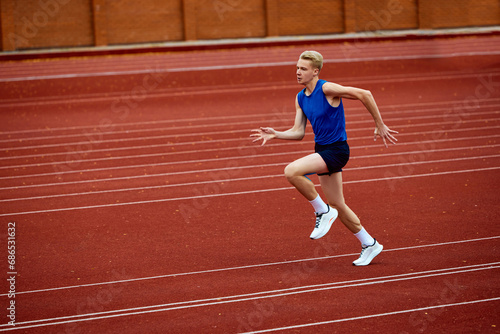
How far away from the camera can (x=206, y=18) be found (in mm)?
33281

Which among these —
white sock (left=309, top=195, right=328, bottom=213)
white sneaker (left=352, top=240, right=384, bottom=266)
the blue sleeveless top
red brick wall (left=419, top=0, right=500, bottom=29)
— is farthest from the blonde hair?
red brick wall (left=419, top=0, right=500, bottom=29)

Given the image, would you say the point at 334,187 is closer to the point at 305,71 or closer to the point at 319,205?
the point at 319,205

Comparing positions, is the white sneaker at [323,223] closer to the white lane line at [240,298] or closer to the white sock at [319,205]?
the white sock at [319,205]

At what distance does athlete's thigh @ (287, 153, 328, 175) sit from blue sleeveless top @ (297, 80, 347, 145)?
0.70 feet

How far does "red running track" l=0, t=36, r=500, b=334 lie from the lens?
495 centimetres

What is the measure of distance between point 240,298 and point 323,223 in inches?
44.0

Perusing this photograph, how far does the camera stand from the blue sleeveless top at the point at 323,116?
18.2 ft

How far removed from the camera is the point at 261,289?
5.38 meters

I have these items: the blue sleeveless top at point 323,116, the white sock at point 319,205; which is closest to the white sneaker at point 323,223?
the white sock at point 319,205

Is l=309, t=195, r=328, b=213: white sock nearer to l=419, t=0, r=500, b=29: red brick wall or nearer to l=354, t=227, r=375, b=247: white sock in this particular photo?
l=354, t=227, r=375, b=247: white sock

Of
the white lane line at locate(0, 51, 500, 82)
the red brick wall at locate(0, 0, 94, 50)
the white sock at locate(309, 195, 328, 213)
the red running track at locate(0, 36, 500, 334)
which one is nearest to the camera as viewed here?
the red running track at locate(0, 36, 500, 334)

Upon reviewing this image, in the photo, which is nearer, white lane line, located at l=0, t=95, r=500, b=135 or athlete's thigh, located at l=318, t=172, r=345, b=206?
athlete's thigh, located at l=318, t=172, r=345, b=206

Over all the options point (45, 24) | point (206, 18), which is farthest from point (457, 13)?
point (45, 24)

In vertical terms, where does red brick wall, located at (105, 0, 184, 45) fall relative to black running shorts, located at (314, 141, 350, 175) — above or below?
above
